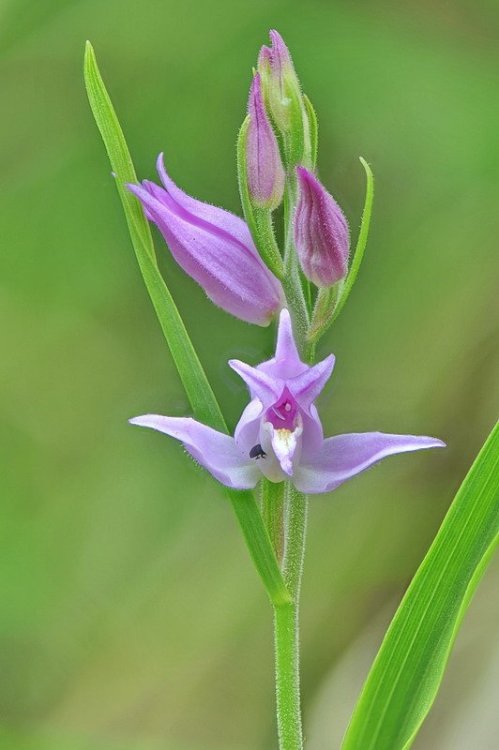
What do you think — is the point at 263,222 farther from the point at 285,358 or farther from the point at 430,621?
the point at 430,621

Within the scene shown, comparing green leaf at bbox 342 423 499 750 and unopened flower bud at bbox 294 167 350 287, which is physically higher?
unopened flower bud at bbox 294 167 350 287

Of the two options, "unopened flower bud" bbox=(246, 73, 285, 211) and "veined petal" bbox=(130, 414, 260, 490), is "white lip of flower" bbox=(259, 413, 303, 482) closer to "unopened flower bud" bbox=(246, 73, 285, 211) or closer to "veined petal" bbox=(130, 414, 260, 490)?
"veined petal" bbox=(130, 414, 260, 490)

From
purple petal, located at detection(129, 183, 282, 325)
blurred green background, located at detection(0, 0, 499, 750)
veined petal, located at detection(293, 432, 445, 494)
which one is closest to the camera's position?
veined petal, located at detection(293, 432, 445, 494)

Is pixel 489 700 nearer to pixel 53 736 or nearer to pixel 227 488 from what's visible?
pixel 53 736

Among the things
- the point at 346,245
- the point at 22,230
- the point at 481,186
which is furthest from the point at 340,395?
the point at 346,245

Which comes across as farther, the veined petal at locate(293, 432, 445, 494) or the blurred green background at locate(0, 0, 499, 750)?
the blurred green background at locate(0, 0, 499, 750)

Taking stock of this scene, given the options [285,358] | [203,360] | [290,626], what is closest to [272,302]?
[285,358]

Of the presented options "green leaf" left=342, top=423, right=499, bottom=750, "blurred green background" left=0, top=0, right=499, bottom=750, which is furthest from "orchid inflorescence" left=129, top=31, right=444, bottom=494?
"blurred green background" left=0, top=0, right=499, bottom=750

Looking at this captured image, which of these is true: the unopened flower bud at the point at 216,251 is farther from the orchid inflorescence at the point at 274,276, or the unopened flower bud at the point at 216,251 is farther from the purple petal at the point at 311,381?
the purple petal at the point at 311,381
